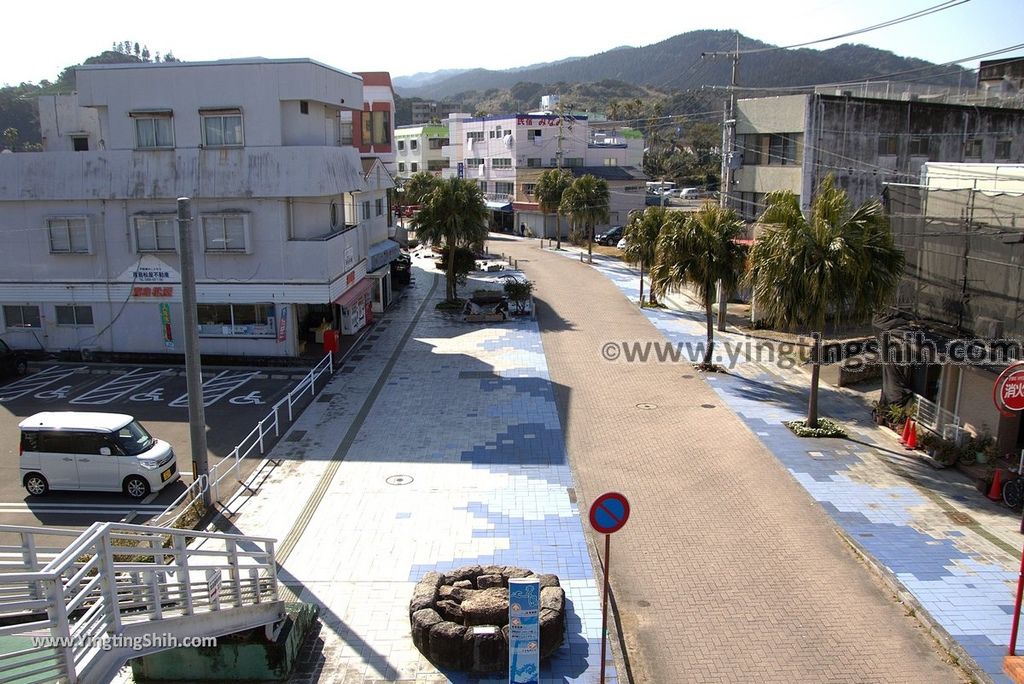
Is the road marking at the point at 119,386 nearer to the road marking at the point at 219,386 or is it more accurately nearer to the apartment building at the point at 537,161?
the road marking at the point at 219,386

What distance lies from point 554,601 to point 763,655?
9.51ft

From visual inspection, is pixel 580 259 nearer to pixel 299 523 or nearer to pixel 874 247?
pixel 874 247

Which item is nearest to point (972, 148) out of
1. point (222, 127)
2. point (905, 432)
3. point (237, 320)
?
point (905, 432)

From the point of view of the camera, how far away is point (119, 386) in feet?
74.8

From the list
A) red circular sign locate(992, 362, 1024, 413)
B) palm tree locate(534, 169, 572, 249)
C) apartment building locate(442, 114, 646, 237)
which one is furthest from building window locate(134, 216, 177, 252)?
apartment building locate(442, 114, 646, 237)

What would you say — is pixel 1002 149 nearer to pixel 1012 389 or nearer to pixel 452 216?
pixel 452 216

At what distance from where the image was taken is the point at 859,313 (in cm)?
1780

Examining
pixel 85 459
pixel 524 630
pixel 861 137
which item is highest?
pixel 861 137

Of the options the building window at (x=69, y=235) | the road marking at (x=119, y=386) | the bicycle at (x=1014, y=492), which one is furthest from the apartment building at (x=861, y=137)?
the building window at (x=69, y=235)

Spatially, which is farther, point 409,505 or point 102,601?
point 409,505

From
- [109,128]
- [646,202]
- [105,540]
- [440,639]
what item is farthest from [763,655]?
[646,202]

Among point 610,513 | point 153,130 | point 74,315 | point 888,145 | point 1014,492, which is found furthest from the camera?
point 888,145

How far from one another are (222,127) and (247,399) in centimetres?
917

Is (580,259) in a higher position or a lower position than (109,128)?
lower
